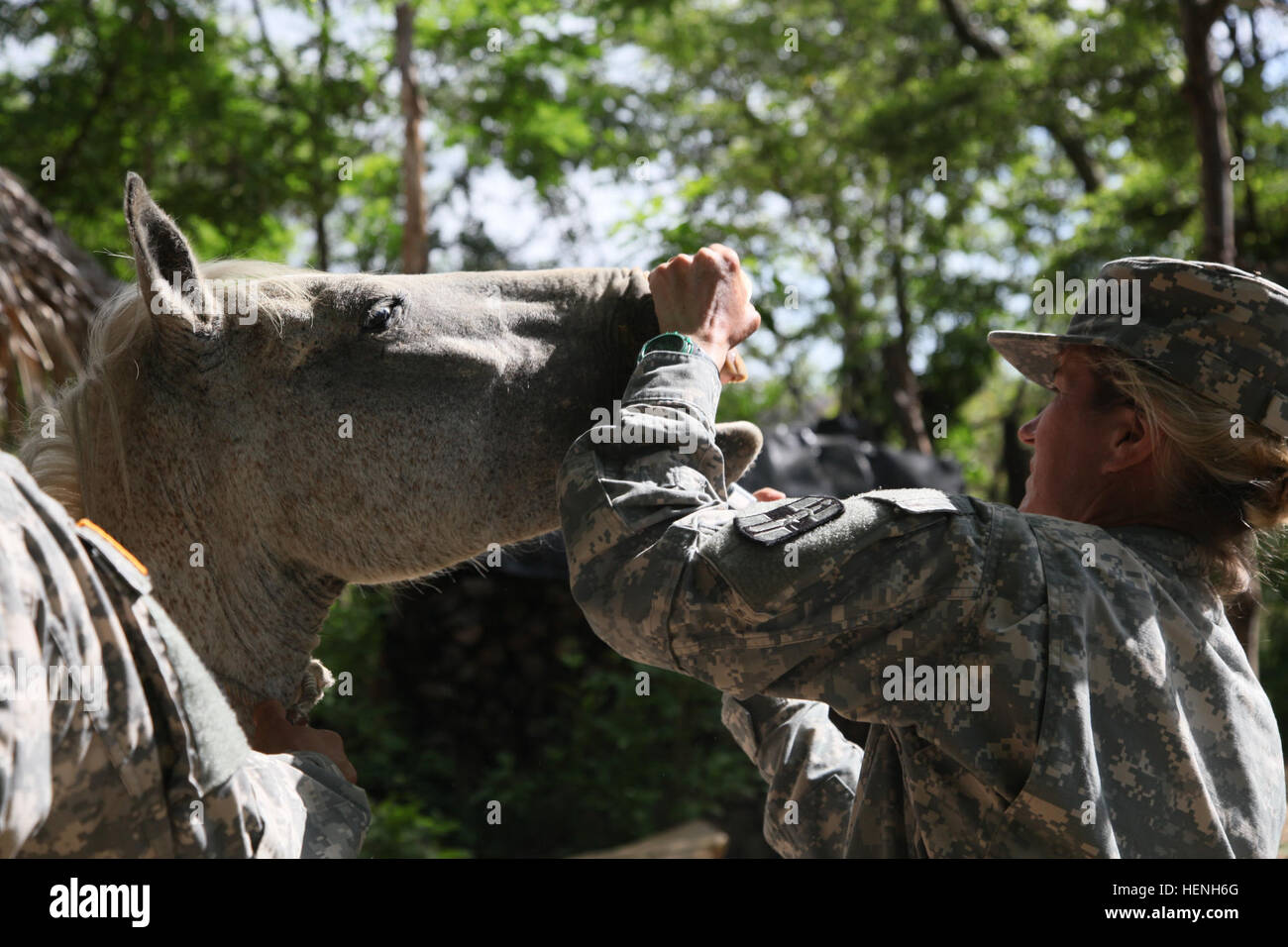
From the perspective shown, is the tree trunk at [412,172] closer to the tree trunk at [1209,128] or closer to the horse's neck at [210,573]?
the tree trunk at [1209,128]

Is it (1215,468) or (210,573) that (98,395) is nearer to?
(210,573)

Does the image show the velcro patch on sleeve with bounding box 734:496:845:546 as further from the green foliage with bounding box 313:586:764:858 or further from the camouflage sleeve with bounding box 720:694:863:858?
the green foliage with bounding box 313:586:764:858

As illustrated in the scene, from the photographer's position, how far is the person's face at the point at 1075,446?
2158 millimetres

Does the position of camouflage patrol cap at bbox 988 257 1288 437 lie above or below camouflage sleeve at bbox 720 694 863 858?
above

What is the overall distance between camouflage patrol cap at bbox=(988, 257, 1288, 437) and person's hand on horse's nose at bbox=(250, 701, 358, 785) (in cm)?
158

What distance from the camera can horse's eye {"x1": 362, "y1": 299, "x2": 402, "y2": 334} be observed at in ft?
7.63

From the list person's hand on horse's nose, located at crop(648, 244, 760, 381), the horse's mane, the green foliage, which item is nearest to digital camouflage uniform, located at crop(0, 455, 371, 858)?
the horse's mane

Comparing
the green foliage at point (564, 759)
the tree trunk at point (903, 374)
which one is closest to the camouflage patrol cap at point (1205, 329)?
the green foliage at point (564, 759)

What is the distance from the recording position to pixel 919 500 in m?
1.87

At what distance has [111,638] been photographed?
1.35m

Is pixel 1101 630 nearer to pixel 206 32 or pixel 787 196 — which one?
pixel 206 32

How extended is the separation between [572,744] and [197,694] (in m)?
7.64

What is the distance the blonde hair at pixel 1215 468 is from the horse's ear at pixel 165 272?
5.70 feet

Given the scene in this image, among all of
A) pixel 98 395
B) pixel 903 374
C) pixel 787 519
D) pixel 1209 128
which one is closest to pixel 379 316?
pixel 98 395
